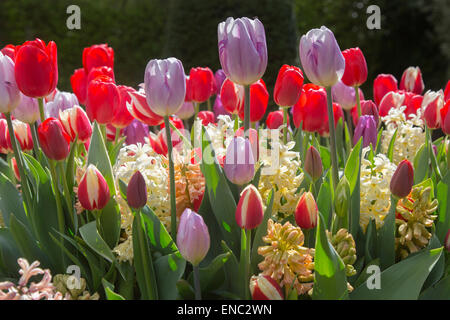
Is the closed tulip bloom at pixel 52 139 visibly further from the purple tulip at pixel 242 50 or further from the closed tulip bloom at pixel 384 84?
the closed tulip bloom at pixel 384 84

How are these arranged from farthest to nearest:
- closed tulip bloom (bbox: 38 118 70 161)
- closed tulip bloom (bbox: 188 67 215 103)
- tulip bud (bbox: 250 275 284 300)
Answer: closed tulip bloom (bbox: 188 67 215 103)
closed tulip bloom (bbox: 38 118 70 161)
tulip bud (bbox: 250 275 284 300)

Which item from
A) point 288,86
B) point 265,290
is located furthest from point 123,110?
point 265,290

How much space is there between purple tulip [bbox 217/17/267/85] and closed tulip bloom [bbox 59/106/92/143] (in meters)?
0.52

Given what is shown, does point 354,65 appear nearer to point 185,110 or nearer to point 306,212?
point 185,110

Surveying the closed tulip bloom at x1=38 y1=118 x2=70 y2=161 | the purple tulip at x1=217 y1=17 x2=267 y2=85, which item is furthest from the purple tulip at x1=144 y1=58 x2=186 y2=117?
the closed tulip bloom at x1=38 y1=118 x2=70 y2=161

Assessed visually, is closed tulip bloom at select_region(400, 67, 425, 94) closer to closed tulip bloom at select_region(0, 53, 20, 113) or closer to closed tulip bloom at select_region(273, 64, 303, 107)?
closed tulip bloom at select_region(273, 64, 303, 107)

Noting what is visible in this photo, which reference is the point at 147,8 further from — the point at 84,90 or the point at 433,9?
the point at 84,90

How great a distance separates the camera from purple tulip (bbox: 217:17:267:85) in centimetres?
127

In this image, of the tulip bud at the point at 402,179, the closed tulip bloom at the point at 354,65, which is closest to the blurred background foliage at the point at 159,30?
the closed tulip bloom at the point at 354,65

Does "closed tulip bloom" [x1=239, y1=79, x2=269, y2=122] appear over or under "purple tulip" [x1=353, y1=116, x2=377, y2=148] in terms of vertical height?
over

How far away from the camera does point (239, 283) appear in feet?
4.00

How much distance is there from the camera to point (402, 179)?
1229 mm

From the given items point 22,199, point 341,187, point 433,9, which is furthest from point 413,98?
point 433,9
